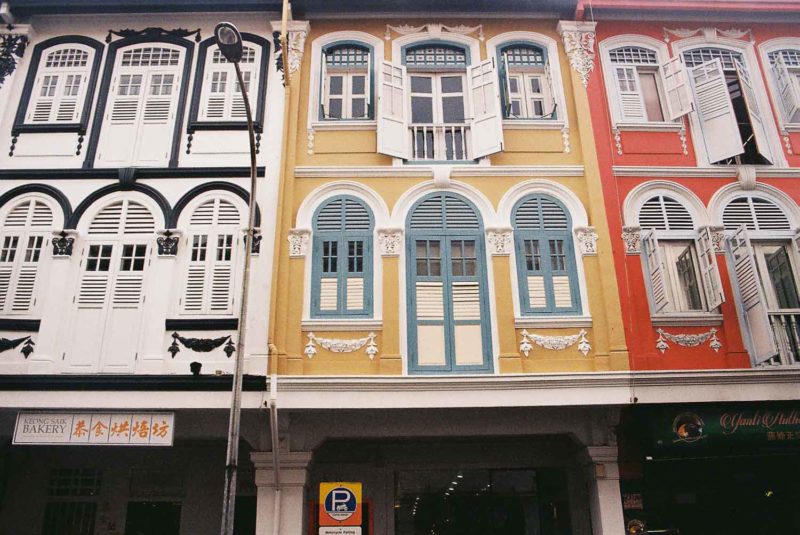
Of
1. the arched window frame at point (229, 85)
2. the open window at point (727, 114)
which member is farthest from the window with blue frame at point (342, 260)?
the open window at point (727, 114)

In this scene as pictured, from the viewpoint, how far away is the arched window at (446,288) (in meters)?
8.59

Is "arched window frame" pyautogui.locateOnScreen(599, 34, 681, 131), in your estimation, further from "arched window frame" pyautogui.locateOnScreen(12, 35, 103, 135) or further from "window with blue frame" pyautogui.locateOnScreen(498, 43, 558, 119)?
"arched window frame" pyautogui.locateOnScreen(12, 35, 103, 135)

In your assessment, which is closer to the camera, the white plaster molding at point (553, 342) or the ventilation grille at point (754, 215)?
the white plaster molding at point (553, 342)

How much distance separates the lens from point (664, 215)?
31.3 feet

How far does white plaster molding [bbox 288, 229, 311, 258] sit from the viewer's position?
29.7 feet

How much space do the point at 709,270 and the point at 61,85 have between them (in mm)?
10485

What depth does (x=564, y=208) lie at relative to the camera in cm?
950

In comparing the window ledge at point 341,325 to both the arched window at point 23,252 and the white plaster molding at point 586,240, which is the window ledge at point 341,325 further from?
the arched window at point 23,252

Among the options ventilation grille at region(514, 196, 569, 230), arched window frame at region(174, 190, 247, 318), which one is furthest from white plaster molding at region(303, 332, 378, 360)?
ventilation grille at region(514, 196, 569, 230)

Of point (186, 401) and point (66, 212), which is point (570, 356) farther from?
point (66, 212)

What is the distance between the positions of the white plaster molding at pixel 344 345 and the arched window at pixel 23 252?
4003mm

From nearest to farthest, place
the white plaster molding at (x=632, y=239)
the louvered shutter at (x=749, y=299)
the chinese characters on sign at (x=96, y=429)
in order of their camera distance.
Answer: the chinese characters on sign at (x=96, y=429), the louvered shutter at (x=749, y=299), the white plaster molding at (x=632, y=239)

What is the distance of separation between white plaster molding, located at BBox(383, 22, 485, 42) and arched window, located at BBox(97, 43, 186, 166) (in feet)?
11.6

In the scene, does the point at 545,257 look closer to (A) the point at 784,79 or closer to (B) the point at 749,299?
(B) the point at 749,299
